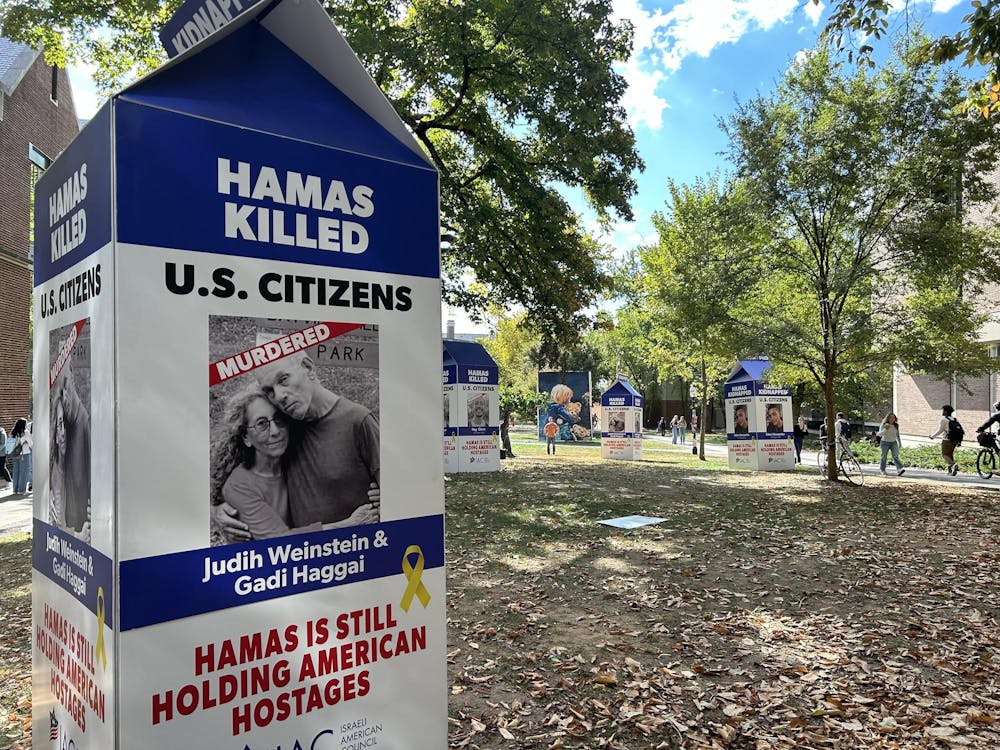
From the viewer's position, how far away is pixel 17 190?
19.5m

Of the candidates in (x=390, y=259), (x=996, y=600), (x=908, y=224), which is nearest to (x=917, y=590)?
(x=996, y=600)

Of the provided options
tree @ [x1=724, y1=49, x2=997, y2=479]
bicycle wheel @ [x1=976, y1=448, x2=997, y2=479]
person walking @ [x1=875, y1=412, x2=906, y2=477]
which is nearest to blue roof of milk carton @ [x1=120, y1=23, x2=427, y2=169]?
tree @ [x1=724, y1=49, x2=997, y2=479]

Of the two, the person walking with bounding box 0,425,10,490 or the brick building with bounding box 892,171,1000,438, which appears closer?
the person walking with bounding box 0,425,10,490

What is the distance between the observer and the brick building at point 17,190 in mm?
18594

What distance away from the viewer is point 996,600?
6.17 metres

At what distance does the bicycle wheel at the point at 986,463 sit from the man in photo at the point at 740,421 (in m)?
5.59

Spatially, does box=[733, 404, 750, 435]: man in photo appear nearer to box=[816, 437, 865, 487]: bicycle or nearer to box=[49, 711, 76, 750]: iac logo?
box=[816, 437, 865, 487]: bicycle

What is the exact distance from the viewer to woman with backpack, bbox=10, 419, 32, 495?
14242 millimetres

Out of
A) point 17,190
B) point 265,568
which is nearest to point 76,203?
point 265,568

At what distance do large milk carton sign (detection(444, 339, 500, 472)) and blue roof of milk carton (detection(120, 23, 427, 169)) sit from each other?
14920 mm

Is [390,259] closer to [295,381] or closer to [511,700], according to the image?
[295,381]

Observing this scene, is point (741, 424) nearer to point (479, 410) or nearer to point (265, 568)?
point (479, 410)

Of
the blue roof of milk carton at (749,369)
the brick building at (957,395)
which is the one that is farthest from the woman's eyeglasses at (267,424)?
the brick building at (957,395)

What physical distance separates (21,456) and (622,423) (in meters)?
18.3
